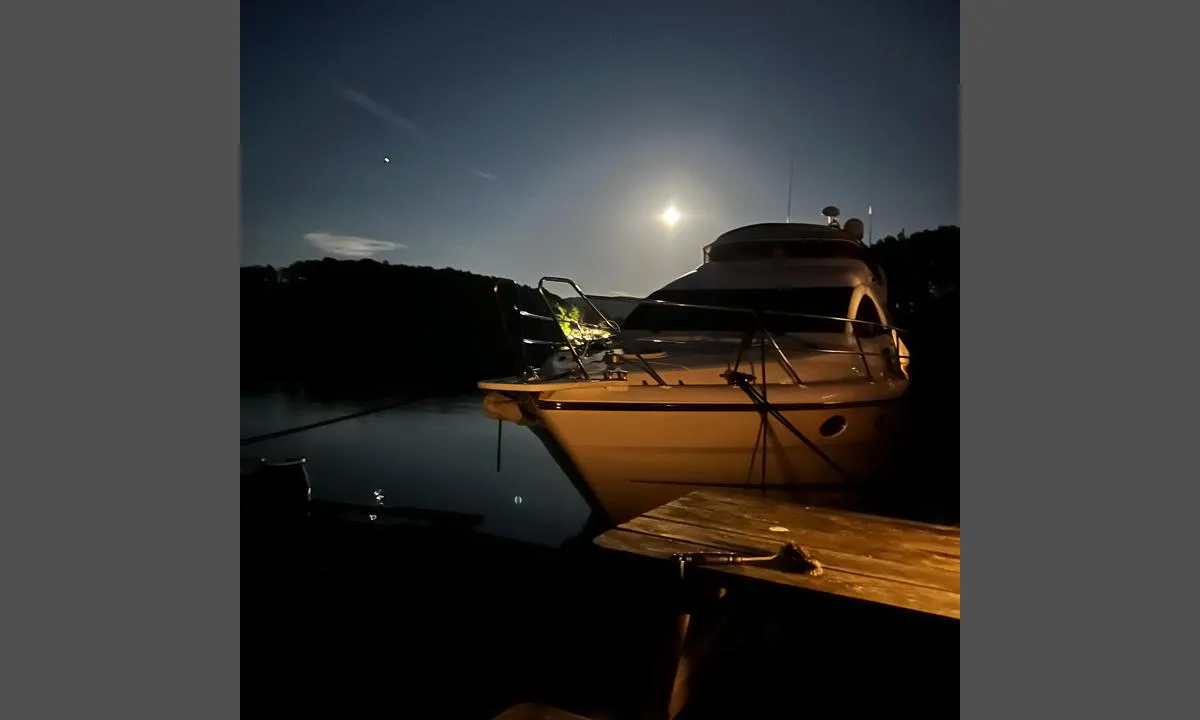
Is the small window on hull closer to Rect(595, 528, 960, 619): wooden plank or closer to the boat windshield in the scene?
the boat windshield

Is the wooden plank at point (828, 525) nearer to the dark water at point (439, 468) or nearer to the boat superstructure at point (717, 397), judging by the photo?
the boat superstructure at point (717, 397)

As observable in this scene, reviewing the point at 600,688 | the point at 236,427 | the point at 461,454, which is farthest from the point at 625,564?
the point at 461,454

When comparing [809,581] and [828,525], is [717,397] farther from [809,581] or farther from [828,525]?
[809,581]

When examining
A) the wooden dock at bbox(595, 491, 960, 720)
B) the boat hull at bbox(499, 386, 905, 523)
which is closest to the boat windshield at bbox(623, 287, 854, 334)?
the boat hull at bbox(499, 386, 905, 523)

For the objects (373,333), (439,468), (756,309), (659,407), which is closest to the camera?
(659,407)

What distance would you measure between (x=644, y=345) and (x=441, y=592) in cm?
253

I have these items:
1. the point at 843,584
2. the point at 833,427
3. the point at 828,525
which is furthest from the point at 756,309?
the point at 843,584

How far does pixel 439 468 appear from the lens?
44.6 ft

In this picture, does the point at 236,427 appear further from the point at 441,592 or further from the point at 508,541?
the point at 508,541

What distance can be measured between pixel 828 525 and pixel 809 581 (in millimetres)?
798

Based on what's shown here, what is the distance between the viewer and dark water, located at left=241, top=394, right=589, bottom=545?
9914 mm

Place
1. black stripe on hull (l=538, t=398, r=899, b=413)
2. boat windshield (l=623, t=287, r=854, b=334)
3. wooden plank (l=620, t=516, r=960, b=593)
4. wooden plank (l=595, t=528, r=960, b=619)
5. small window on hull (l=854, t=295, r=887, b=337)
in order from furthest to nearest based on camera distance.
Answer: small window on hull (l=854, t=295, r=887, b=337) → boat windshield (l=623, t=287, r=854, b=334) → black stripe on hull (l=538, t=398, r=899, b=413) → wooden plank (l=620, t=516, r=960, b=593) → wooden plank (l=595, t=528, r=960, b=619)

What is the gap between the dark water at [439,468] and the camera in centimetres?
991

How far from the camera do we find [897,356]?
589cm
